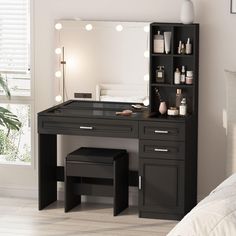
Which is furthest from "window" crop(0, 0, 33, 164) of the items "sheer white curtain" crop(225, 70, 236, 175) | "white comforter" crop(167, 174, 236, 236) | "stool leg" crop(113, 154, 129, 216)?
"white comforter" crop(167, 174, 236, 236)

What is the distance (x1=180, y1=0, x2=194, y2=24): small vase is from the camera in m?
5.69

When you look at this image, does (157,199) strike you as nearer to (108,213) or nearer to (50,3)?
(108,213)

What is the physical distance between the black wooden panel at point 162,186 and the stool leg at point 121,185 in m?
0.18

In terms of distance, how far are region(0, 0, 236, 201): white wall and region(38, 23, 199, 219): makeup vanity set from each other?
0.11 m

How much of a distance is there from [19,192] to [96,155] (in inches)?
34.7

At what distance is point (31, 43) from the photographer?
6.15 metres

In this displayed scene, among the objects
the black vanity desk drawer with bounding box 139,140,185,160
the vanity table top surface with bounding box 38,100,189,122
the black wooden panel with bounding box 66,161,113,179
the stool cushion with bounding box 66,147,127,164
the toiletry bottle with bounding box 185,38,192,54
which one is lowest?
the black wooden panel with bounding box 66,161,113,179

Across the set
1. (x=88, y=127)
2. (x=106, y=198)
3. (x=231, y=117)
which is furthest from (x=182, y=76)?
(x=106, y=198)

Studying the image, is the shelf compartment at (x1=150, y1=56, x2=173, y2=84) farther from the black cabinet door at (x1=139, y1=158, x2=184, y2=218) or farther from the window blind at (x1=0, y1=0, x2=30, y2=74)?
the window blind at (x1=0, y1=0, x2=30, y2=74)

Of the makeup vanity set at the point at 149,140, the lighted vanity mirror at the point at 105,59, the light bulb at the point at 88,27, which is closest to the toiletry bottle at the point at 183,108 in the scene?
the makeup vanity set at the point at 149,140

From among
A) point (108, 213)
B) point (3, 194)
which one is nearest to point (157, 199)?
point (108, 213)

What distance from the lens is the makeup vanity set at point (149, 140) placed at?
5.65m

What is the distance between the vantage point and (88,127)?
5.73 metres

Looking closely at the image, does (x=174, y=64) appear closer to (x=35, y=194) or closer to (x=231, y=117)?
(x=231, y=117)
